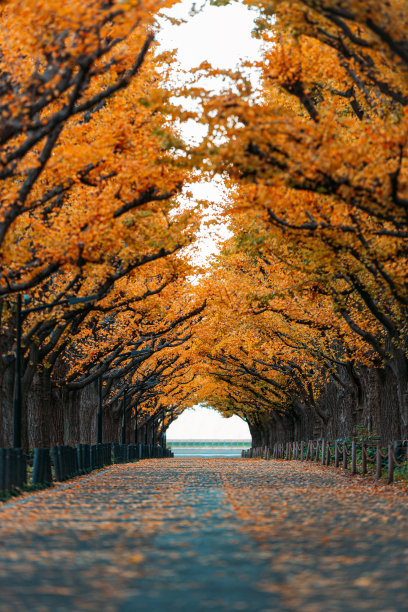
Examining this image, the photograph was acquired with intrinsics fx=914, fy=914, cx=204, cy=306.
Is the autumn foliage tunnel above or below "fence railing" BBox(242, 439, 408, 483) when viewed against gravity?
above

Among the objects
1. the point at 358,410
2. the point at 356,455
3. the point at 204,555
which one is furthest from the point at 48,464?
the point at 358,410

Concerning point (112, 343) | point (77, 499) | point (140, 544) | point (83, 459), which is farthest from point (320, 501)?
point (112, 343)

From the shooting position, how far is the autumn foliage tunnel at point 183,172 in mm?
13891

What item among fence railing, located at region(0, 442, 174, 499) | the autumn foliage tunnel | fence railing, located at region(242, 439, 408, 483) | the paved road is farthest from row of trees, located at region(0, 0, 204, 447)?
fence railing, located at region(242, 439, 408, 483)

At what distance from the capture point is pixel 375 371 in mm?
32656

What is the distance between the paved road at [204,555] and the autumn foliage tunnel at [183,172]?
5237mm

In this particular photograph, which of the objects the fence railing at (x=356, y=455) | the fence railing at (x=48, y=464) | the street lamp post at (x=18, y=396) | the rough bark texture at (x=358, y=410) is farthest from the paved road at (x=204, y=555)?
the rough bark texture at (x=358, y=410)

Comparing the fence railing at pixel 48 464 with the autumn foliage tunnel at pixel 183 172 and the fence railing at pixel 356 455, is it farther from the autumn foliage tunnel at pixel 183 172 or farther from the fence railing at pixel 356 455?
the fence railing at pixel 356 455

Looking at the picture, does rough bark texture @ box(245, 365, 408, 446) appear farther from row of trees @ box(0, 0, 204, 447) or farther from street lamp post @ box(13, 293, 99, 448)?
street lamp post @ box(13, 293, 99, 448)

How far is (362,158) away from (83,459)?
18426 mm

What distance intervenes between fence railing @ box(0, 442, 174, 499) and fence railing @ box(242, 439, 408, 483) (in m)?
8.41

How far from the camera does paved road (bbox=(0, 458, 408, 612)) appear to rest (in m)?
6.54

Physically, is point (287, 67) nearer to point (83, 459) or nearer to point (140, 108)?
point (140, 108)

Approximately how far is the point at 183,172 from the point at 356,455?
463 inches
